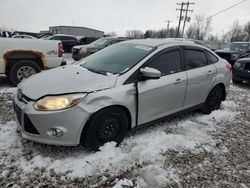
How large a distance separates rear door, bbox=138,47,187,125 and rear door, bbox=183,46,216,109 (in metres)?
0.18

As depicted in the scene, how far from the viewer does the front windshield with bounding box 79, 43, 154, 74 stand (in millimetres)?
3693

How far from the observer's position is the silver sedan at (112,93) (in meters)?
3.02

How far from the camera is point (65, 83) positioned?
328cm

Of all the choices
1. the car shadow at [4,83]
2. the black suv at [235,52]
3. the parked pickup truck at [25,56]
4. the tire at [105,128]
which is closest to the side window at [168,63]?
the tire at [105,128]

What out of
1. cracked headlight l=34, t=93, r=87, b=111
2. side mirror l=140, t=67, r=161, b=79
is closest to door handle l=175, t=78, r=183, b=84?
side mirror l=140, t=67, r=161, b=79

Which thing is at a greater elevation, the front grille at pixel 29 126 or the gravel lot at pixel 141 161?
the front grille at pixel 29 126

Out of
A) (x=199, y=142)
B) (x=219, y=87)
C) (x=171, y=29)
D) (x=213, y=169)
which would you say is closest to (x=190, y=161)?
(x=213, y=169)

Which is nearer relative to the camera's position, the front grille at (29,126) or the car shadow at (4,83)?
the front grille at (29,126)

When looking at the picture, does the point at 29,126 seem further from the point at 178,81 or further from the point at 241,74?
the point at 241,74

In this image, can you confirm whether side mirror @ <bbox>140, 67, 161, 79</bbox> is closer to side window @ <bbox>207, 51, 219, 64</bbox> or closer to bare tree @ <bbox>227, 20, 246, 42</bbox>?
side window @ <bbox>207, 51, 219, 64</bbox>

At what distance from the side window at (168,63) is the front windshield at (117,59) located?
21cm

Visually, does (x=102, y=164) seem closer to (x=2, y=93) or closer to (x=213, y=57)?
(x=213, y=57)

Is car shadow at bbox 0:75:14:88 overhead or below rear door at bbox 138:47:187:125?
below

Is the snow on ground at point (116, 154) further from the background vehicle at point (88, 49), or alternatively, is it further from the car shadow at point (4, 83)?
the background vehicle at point (88, 49)
